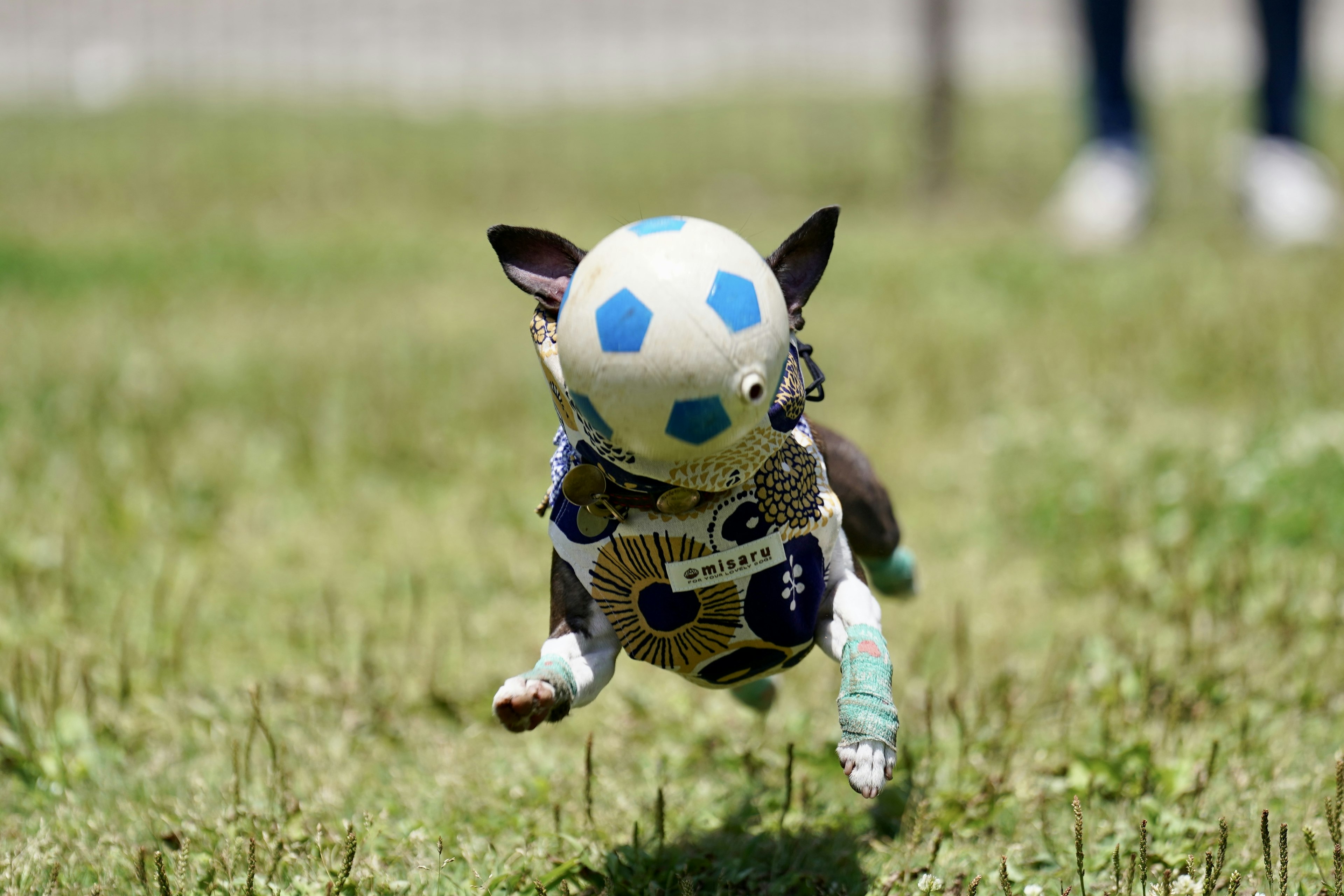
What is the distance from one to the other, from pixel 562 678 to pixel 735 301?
623 millimetres

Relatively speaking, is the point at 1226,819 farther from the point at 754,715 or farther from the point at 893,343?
the point at 893,343

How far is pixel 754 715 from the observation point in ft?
10.3

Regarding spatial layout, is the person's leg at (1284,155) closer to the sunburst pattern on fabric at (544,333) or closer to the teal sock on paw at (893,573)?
the teal sock on paw at (893,573)

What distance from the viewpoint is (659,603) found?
2039 millimetres

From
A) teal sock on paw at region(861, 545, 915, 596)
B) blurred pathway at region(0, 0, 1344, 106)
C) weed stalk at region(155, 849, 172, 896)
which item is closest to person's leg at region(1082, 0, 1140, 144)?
blurred pathway at region(0, 0, 1344, 106)

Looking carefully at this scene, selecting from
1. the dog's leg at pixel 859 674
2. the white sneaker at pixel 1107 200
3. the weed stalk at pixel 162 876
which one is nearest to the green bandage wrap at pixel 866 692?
the dog's leg at pixel 859 674

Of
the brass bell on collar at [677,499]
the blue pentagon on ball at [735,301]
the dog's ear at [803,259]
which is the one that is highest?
the dog's ear at [803,259]

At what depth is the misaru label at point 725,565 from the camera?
201 centimetres

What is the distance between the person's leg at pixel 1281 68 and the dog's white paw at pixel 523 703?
667 cm

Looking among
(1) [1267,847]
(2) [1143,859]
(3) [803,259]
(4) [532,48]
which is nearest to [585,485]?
(3) [803,259]

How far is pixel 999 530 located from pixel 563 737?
1728 millimetres

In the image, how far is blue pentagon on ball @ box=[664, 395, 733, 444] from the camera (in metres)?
1.73

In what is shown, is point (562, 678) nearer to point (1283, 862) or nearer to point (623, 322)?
point (623, 322)

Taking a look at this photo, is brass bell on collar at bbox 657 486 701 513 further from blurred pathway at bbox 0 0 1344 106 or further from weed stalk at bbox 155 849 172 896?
blurred pathway at bbox 0 0 1344 106
